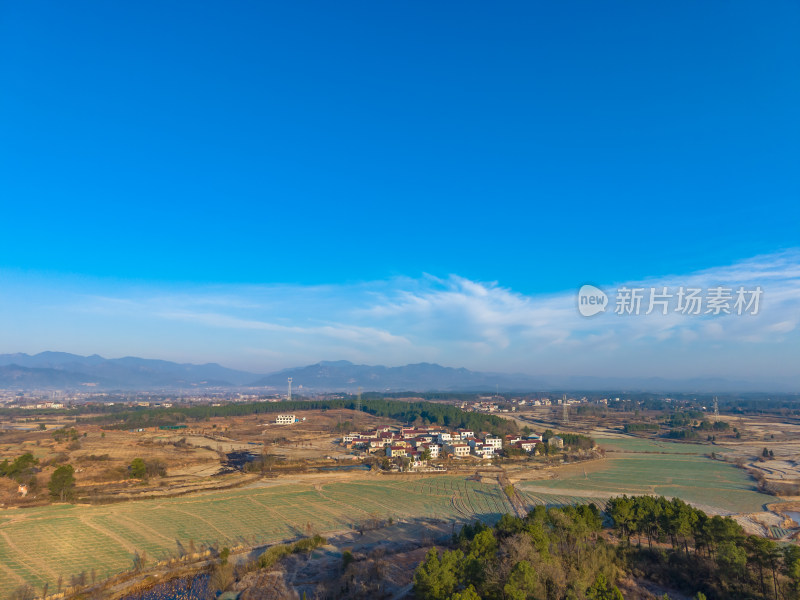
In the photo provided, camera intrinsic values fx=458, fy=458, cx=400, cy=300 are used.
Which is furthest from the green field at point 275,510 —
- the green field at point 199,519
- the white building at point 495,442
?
the white building at point 495,442

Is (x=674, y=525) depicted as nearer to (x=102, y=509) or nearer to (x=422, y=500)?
(x=422, y=500)

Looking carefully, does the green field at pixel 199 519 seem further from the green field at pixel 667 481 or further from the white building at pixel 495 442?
the white building at pixel 495 442

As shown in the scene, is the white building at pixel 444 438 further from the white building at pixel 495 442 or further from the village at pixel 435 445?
the white building at pixel 495 442

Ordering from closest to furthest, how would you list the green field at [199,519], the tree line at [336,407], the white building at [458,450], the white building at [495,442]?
the green field at [199,519] < the white building at [458,450] < the white building at [495,442] < the tree line at [336,407]

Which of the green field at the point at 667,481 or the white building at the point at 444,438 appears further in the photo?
the white building at the point at 444,438

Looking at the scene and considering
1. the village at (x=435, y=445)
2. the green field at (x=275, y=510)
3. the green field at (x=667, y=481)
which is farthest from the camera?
the village at (x=435, y=445)

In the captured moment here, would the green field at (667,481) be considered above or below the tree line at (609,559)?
below
